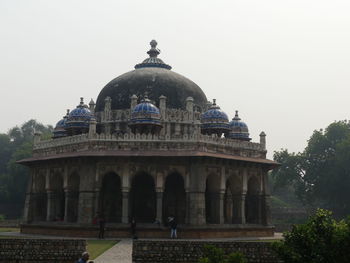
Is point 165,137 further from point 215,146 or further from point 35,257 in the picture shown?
point 35,257

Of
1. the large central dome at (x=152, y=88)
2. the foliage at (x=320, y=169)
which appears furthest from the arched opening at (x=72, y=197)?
the foliage at (x=320, y=169)

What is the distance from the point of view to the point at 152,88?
27.9 meters

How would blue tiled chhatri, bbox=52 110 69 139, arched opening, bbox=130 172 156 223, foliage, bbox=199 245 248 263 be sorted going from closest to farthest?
1. foliage, bbox=199 245 248 263
2. arched opening, bbox=130 172 156 223
3. blue tiled chhatri, bbox=52 110 69 139

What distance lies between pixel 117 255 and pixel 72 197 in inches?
402

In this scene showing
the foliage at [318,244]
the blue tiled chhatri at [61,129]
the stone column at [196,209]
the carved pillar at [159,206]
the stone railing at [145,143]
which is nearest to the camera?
the foliage at [318,244]

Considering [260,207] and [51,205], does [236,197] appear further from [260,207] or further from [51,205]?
[51,205]

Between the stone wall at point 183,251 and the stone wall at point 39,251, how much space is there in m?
1.65

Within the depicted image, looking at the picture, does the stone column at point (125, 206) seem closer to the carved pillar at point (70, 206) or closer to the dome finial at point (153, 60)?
the carved pillar at point (70, 206)

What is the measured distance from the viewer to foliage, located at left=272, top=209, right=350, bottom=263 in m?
8.65

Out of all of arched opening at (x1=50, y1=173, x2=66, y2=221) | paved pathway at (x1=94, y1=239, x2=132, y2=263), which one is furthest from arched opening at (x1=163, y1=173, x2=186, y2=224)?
paved pathway at (x1=94, y1=239, x2=132, y2=263)

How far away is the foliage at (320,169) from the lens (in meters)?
41.4

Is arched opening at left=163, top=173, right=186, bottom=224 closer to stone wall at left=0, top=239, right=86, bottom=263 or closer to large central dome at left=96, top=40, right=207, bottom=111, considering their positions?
large central dome at left=96, top=40, right=207, bottom=111

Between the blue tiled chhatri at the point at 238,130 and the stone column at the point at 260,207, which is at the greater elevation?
the blue tiled chhatri at the point at 238,130

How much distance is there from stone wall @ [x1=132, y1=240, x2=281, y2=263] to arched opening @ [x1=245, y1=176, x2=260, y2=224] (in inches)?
544
